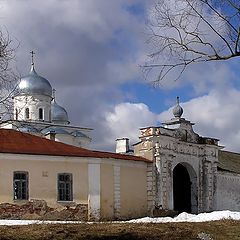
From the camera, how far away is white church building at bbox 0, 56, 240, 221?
23.3 meters

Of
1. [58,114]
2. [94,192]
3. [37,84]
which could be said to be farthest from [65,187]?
[58,114]

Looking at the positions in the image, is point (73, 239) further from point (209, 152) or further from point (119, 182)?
point (209, 152)

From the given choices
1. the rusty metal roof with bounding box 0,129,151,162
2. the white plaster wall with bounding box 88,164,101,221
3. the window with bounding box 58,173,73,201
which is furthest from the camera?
the white plaster wall with bounding box 88,164,101,221

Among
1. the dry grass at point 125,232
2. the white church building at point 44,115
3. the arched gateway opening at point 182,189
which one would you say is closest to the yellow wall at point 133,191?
the arched gateway opening at point 182,189

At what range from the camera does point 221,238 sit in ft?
43.2

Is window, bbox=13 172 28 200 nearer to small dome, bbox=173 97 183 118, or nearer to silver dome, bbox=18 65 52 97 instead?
small dome, bbox=173 97 183 118

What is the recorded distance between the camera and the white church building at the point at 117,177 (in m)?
23.3

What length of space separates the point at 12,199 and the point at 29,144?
261 centimetres

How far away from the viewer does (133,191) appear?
26328mm

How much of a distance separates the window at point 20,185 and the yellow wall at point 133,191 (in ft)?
15.2

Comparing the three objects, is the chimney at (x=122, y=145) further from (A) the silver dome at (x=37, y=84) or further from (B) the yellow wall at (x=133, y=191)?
(A) the silver dome at (x=37, y=84)

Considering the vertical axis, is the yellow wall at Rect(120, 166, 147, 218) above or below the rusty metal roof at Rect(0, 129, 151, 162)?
below

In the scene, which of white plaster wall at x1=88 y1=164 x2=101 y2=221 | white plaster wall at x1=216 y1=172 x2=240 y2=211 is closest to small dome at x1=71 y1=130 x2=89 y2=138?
white plaster wall at x1=216 y1=172 x2=240 y2=211

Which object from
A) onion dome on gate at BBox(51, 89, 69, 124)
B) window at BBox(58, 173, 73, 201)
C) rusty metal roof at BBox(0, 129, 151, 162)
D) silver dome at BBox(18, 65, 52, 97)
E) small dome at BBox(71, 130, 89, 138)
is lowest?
window at BBox(58, 173, 73, 201)
